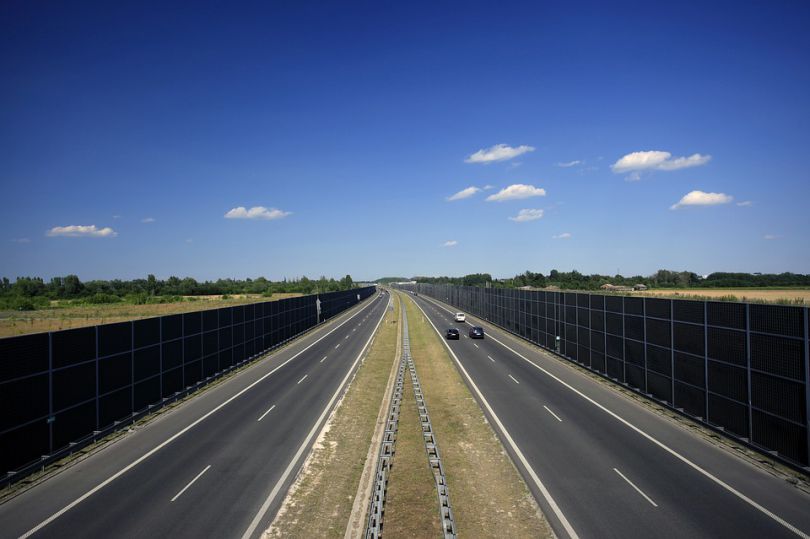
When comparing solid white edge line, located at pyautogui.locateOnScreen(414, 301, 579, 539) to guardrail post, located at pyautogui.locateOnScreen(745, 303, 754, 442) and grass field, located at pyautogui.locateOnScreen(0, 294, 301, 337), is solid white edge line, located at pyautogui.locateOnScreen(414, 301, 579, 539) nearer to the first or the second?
guardrail post, located at pyautogui.locateOnScreen(745, 303, 754, 442)

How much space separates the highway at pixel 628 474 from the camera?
11805 mm

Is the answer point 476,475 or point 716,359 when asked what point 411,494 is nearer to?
point 476,475

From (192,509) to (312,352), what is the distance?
28854 millimetres

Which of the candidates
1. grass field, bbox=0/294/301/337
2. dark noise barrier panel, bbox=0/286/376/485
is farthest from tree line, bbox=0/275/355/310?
dark noise barrier panel, bbox=0/286/376/485

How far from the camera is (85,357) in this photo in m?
18.8

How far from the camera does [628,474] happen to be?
1484 centimetres

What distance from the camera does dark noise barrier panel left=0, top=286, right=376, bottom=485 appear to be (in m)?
15.3

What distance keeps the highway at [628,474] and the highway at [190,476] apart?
28.7 feet

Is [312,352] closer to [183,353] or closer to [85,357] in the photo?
[183,353]

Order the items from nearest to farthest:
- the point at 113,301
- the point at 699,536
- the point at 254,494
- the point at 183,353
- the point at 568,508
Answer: the point at 699,536 < the point at 568,508 < the point at 254,494 < the point at 183,353 < the point at 113,301

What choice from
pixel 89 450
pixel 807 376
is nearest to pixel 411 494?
pixel 89 450

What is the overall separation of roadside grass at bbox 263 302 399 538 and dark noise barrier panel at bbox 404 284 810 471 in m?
15.5

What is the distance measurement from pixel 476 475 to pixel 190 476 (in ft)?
32.6

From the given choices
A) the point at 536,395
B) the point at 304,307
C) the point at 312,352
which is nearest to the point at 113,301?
the point at 304,307
